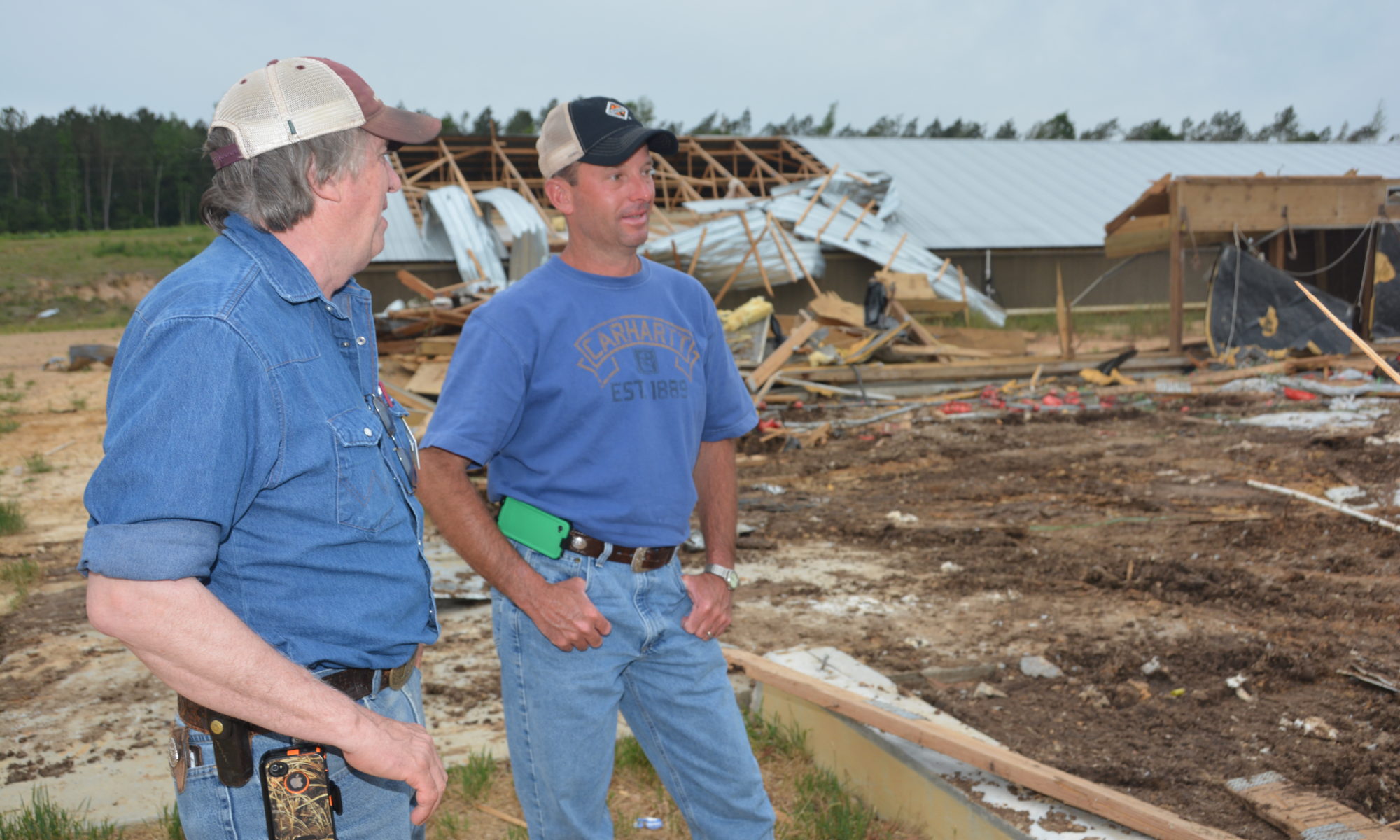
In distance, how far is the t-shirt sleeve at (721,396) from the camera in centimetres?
319

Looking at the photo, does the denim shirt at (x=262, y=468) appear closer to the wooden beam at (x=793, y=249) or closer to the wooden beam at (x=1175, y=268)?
the wooden beam at (x=1175, y=268)

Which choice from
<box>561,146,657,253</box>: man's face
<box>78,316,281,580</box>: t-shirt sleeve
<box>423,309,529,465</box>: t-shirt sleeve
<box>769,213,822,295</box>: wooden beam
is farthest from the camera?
<box>769,213,822,295</box>: wooden beam

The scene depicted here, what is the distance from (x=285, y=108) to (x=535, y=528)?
137 centimetres

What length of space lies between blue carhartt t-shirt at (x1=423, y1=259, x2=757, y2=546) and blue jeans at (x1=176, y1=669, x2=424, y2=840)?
32.8 inches

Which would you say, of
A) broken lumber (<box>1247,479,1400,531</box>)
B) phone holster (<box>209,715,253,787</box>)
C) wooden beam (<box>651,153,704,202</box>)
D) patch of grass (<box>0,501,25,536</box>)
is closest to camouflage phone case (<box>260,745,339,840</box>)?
phone holster (<box>209,715,253,787</box>)

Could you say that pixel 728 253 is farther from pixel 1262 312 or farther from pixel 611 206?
pixel 611 206

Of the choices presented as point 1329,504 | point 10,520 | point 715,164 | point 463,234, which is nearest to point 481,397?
point 1329,504

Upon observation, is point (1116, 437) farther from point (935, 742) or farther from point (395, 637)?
point (395, 637)

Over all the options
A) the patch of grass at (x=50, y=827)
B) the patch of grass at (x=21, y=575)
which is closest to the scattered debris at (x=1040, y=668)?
the patch of grass at (x=50, y=827)

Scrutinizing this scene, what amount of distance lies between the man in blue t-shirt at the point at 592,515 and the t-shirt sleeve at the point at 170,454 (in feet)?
3.80

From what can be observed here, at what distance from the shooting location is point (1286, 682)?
468cm

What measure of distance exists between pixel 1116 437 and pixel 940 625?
6.40m

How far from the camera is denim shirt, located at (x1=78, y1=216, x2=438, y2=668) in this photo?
4.92ft

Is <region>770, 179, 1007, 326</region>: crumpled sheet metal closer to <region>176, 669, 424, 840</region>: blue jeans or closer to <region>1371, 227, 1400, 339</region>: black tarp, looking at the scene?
<region>1371, 227, 1400, 339</region>: black tarp
